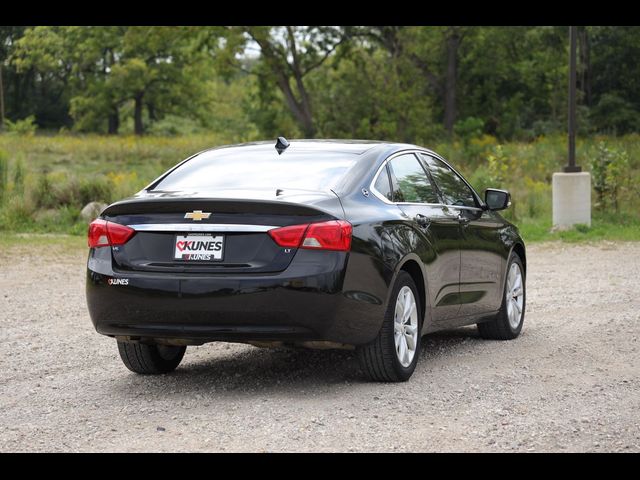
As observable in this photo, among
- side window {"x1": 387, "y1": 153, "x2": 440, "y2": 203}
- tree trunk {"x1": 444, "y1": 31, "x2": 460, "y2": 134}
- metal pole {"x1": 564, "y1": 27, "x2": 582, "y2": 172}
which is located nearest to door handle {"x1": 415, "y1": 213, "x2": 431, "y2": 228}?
side window {"x1": 387, "y1": 153, "x2": 440, "y2": 203}

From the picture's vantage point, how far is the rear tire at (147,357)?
7871mm

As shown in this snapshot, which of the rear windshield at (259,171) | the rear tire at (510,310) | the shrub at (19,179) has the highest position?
the rear windshield at (259,171)

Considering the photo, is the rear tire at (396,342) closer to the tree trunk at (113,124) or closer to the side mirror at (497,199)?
the side mirror at (497,199)

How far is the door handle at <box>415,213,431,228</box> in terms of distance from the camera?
7898 mm

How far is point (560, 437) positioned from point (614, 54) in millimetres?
47196

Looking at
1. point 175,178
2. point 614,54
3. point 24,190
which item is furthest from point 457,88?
point 175,178

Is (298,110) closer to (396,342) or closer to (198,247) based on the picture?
(396,342)

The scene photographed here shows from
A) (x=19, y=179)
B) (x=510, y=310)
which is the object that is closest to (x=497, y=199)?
(x=510, y=310)

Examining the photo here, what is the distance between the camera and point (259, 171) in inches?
300

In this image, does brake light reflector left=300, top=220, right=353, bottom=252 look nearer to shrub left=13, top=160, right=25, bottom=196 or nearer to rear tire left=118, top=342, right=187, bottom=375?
rear tire left=118, top=342, right=187, bottom=375

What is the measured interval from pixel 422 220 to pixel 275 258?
158 centimetres

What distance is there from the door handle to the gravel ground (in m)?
1.02

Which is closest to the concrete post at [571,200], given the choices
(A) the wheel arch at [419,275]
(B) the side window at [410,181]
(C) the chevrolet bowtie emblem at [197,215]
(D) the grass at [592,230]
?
(D) the grass at [592,230]

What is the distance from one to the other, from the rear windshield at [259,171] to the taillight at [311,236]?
0.57 m
